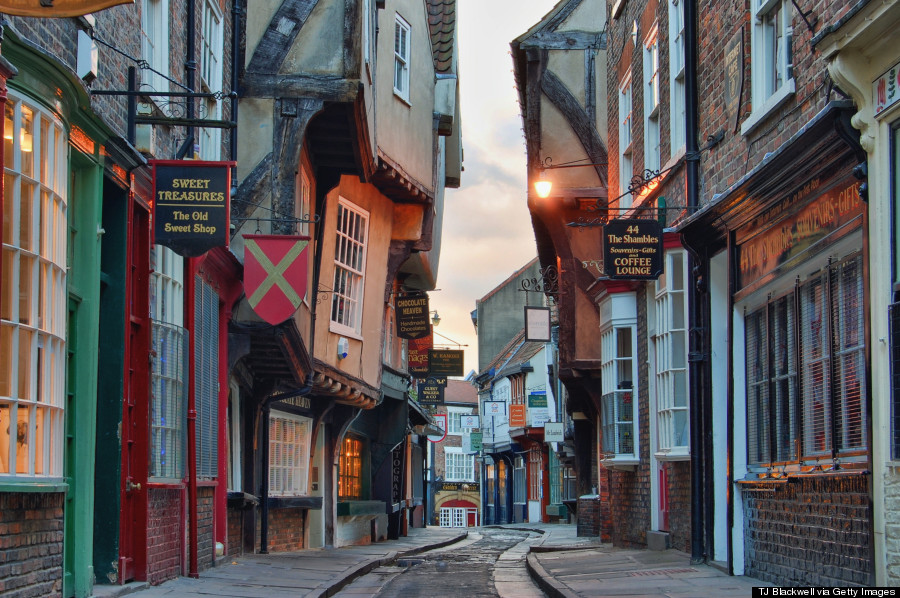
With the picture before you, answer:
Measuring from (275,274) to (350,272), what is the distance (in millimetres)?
6415

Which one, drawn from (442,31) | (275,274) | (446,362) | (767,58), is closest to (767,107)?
(767,58)

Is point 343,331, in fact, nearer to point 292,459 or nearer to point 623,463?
point 292,459

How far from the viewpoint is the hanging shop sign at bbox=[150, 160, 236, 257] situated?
10.2 metres

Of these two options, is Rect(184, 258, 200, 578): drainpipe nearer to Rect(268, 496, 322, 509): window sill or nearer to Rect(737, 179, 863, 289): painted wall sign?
Rect(737, 179, 863, 289): painted wall sign

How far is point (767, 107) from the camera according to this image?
1061 cm

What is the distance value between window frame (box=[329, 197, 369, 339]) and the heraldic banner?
16.3 ft

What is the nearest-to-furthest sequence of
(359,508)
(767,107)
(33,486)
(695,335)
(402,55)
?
1. (33,486)
2. (767,107)
3. (695,335)
4. (402,55)
5. (359,508)

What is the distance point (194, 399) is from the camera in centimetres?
1205

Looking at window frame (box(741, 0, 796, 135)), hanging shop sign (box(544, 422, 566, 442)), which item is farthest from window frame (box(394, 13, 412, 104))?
hanging shop sign (box(544, 422, 566, 442))

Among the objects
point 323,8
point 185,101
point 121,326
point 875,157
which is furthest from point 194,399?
point 875,157

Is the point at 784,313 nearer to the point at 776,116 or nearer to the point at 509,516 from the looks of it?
the point at 776,116

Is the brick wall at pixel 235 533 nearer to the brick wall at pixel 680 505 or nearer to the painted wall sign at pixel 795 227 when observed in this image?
the brick wall at pixel 680 505

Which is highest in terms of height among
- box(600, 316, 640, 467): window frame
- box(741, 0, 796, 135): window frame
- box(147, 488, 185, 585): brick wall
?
box(741, 0, 796, 135): window frame

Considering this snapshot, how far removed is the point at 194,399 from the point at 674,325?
245 inches
